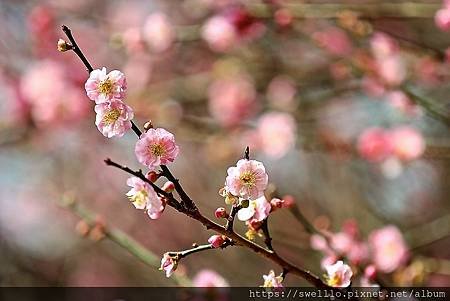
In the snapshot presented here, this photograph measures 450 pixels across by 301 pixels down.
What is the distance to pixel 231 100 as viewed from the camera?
281 centimetres

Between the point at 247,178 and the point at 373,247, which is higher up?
the point at 373,247

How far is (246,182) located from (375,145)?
1370 millimetres

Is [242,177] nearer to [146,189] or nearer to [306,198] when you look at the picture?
[146,189]

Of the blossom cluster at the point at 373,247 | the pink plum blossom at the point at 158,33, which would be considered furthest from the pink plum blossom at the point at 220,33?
the blossom cluster at the point at 373,247

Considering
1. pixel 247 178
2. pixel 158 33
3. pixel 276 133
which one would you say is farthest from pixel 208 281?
pixel 158 33

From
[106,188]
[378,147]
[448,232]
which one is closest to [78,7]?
[106,188]

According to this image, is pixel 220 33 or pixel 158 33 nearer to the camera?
pixel 220 33

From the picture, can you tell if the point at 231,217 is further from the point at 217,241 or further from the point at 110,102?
the point at 110,102

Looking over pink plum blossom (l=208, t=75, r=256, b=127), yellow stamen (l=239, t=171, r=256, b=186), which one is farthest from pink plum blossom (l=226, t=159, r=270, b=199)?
pink plum blossom (l=208, t=75, r=256, b=127)

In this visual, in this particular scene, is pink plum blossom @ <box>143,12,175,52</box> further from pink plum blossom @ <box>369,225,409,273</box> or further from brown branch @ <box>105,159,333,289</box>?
brown branch @ <box>105,159,333,289</box>

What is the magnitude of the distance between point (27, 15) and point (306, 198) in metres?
1.46

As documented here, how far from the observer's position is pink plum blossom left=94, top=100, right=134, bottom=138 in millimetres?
862

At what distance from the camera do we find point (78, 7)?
11.1 ft

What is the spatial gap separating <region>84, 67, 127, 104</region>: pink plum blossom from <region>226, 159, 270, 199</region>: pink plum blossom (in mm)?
173
